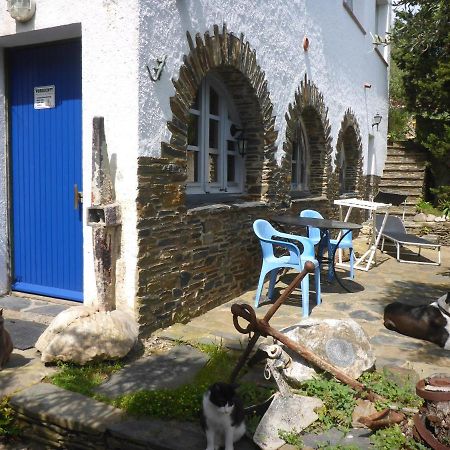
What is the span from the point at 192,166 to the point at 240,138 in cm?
99

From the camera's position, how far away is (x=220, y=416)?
2.36 metres

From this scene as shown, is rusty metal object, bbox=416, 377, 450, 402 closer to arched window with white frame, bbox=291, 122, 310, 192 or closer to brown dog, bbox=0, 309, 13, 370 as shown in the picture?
brown dog, bbox=0, 309, 13, 370

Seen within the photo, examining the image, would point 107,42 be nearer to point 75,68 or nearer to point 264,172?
point 75,68

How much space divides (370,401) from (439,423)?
577 millimetres

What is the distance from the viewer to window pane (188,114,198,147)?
509cm

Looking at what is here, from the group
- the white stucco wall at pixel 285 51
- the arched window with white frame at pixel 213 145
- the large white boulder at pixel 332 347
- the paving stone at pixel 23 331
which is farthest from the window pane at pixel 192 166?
the large white boulder at pixel 332 347

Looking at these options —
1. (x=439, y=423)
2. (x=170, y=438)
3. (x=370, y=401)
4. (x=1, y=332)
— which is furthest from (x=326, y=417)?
(x=1, y=332)

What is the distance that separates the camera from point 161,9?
3.89 metres

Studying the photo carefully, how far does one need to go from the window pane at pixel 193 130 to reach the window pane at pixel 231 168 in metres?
0.87

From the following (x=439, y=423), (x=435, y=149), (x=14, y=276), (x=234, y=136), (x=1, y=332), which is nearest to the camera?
(x=439, y=423)

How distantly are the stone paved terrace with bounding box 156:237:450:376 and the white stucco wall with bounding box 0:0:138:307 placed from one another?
79cm


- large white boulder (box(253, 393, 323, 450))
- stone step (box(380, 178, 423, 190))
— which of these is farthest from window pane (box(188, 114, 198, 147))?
stone step (box(380, 178, 423, 190))

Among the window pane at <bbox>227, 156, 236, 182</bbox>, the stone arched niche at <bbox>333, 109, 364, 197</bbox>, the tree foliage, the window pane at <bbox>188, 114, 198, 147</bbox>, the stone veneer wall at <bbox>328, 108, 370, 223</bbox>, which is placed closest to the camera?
the window pane at <bbox>188, 114, 198, 147</bbox>

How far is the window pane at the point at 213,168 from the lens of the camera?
220 inches
